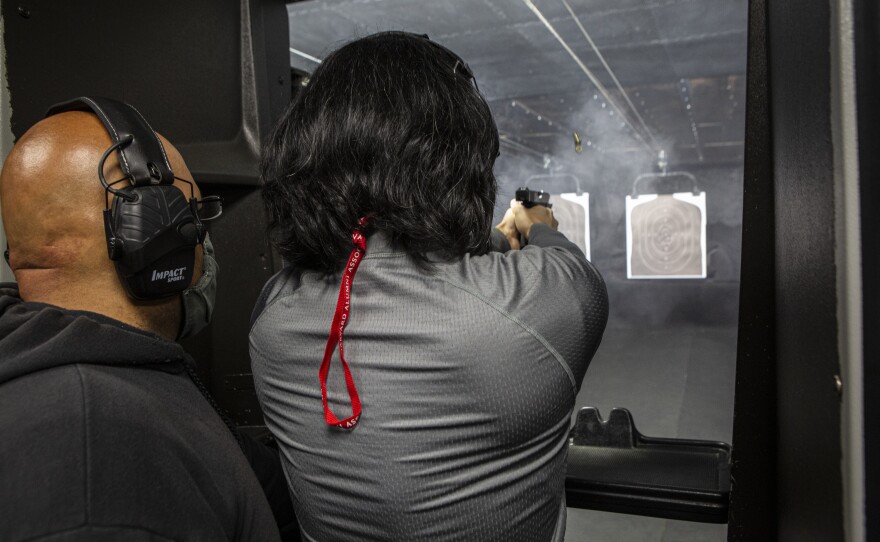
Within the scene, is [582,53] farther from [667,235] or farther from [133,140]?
[133,140]

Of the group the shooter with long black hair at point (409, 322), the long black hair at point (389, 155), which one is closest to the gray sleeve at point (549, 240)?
the shooter with long black hair at point (409, 322)

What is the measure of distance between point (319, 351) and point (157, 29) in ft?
3.12

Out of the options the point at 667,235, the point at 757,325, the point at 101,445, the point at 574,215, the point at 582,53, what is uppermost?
the point at 582,53

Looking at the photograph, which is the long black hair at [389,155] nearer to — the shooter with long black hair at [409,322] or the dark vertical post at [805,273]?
the shooter with long black hair at [409,322]

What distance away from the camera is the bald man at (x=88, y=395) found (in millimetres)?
585

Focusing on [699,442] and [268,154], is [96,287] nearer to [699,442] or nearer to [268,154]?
[268,154]

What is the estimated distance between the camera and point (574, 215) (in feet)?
25.7

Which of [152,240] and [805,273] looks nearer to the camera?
[805,273]

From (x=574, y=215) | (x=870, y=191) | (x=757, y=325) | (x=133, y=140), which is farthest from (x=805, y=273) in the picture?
(x=574, y=215)

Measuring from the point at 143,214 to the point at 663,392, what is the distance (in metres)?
4.37

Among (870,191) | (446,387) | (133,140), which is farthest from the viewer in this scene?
(133,140)

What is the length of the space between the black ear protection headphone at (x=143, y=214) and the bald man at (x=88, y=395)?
0.07 feet

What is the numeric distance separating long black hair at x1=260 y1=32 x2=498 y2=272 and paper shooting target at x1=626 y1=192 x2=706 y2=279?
Answer: 731 cm

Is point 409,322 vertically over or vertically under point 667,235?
under
